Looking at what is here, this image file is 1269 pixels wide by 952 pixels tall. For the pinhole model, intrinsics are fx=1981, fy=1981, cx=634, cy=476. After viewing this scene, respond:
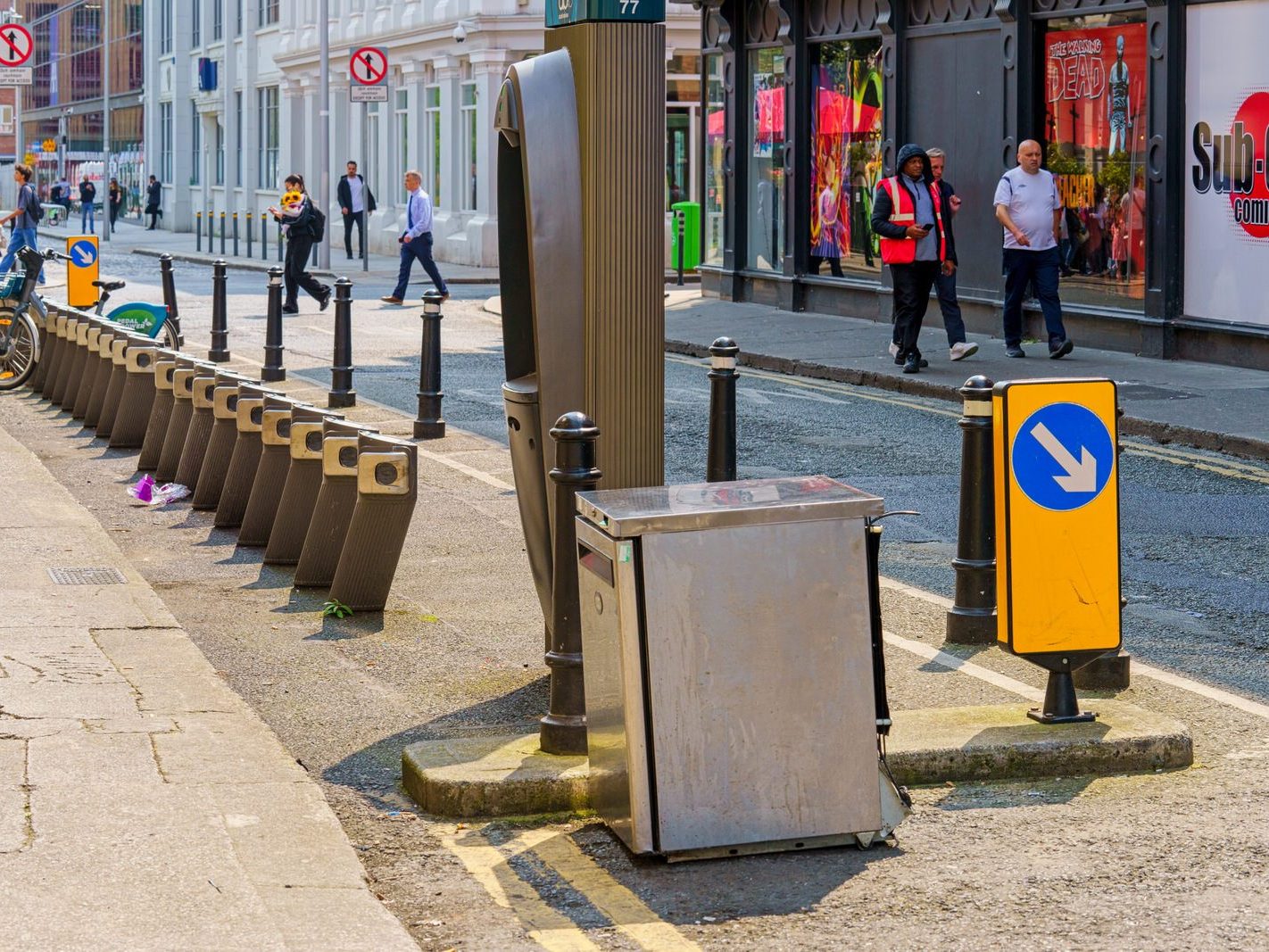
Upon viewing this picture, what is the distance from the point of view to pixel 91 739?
5891mm

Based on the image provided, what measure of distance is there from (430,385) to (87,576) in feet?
17.9

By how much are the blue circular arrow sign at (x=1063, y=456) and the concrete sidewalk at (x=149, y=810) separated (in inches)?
90.7

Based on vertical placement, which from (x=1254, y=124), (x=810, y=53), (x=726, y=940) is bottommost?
(x=726, y=940)

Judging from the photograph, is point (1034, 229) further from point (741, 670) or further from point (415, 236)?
point (741, 670)

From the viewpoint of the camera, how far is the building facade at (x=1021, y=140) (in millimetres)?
16891

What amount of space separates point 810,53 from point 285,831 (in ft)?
66.0

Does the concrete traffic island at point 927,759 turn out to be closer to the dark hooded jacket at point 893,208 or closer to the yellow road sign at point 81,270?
the dark hooded jacket at point 893,208

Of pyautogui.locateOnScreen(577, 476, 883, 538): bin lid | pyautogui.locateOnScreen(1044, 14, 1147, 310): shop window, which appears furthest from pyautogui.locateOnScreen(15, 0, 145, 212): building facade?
pyautogui.locateOnScreen(577, 476, 883, 538): bin lid

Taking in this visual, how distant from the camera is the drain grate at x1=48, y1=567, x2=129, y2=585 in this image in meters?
8.47

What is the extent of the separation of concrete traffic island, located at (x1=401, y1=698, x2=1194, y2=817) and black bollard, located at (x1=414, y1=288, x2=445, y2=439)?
314 inches

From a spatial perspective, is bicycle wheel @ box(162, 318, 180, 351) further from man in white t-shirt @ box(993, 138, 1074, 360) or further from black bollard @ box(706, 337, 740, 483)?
black bollard @ box(706, 337, 740, 483)

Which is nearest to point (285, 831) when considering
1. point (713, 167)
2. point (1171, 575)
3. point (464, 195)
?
point (1171, 575)

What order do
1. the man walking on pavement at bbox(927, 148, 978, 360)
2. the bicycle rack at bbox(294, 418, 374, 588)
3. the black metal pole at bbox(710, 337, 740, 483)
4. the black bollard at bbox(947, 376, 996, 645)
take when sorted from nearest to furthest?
the black bollard at bbox(947, 376, 996, 645) < the black metal pole at bbox(710, 337, 740, 483) < the bicycle rack at bbox(294, 418, 374, 588) < the man walking on pavement at bbox(927, 148, 978, 360)

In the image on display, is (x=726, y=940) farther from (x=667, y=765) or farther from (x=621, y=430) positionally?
(x=621, y=430)
